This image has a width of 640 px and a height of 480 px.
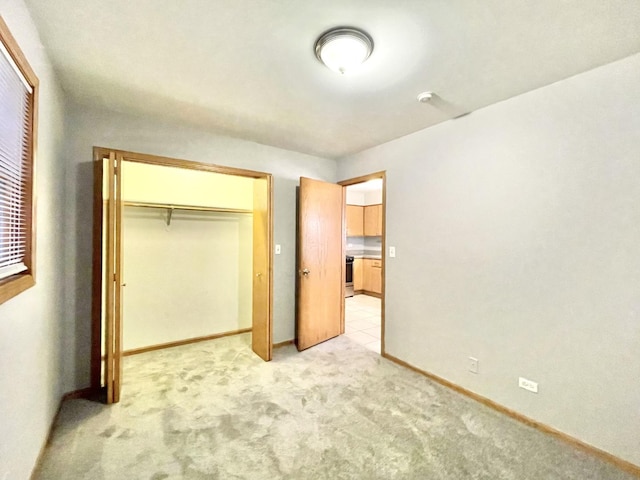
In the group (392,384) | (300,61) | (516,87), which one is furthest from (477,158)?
(392,384)

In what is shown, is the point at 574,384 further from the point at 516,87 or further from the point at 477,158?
the point at 516,87

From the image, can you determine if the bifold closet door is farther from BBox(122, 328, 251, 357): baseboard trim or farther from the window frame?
BBox(122, 328, 251, 357): baseboard trim

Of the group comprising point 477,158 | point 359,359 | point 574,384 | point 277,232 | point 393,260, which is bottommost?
point 359,359

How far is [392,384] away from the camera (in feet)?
8.58

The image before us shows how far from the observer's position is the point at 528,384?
2.08m

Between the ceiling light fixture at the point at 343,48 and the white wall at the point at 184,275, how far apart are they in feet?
8.61

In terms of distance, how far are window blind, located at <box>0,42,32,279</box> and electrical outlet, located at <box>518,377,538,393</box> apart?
3.13m

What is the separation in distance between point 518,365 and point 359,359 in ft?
Result: 5.00

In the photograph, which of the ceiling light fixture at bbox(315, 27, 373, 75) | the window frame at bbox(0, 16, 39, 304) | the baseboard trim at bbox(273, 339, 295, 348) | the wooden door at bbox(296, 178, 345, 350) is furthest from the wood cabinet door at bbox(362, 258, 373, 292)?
the window frame at bbox(0, 16, 39, 304)

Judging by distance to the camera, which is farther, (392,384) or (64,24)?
(392,384)

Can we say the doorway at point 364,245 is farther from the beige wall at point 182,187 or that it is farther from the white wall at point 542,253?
the white wall at point 542,253

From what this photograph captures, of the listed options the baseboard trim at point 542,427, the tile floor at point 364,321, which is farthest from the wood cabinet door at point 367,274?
the baseboard trim at point 542,427

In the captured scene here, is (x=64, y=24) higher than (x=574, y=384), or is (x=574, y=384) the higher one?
(x=64, y=24)

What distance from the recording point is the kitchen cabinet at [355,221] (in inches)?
271
